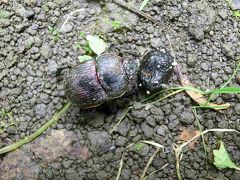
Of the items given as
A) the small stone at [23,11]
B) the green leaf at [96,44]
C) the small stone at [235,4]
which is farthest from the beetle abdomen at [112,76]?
the small stone at [235,4]

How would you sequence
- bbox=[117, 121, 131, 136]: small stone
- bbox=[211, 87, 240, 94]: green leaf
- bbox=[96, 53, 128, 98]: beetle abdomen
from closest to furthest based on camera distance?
1. bbox=[211, 87, 240, 94]: green leaf
2. bbox=[96, 53, 128, 98]: beetle abdomen
3. bbox=[117, 121, 131, 136]: small stone

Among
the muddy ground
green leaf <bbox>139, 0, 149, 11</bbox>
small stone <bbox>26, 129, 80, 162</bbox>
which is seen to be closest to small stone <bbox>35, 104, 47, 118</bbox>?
the muddy ground

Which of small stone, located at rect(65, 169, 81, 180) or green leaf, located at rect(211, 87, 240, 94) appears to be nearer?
green leaf, located at rect(211, 87, 240, 94)

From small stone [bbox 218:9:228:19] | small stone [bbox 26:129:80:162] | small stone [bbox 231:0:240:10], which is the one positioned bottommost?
small stone [bbox 26:129:80:162]

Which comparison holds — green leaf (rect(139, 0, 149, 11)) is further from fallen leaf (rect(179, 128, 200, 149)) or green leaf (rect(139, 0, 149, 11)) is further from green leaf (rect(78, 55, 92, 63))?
fallen leaf (rect(179, 128, 200, 149))

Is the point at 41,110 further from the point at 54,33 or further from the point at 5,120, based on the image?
the point at 54,33

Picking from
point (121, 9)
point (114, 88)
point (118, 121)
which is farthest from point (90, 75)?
point (121, 9)

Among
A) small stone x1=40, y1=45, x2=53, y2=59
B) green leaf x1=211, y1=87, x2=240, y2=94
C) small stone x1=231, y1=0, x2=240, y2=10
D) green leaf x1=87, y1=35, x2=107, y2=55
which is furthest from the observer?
small stone x1=231, y1=0, x2=240, y2=10
